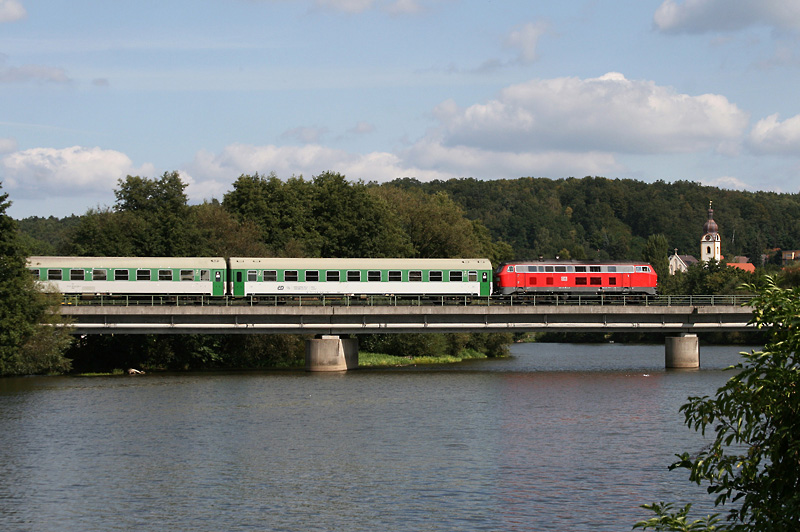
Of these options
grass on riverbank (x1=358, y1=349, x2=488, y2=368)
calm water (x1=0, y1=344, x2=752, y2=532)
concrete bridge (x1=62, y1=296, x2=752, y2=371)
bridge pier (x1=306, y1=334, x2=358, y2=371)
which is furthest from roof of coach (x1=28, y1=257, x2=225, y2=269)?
grass on riverbank (x1=358, y1=349, x2=488, y2=368)

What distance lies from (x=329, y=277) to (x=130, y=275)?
13776 mm

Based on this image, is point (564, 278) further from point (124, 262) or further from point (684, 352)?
point (124, 262)

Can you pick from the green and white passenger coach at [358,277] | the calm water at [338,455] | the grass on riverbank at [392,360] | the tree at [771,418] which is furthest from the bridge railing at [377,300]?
the tree at [771,418]

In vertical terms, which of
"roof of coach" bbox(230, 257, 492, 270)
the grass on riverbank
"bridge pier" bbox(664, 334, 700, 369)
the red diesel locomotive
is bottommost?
the grass on riverbank

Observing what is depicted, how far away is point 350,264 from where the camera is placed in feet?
224

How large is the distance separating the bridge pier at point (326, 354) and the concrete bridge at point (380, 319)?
69 millimetres

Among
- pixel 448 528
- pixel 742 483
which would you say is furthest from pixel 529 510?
pixel 742 483

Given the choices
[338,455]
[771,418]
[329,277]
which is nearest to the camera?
[771,418]

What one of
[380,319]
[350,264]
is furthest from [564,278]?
[350,264]

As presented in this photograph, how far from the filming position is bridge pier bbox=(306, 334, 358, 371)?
215 feet

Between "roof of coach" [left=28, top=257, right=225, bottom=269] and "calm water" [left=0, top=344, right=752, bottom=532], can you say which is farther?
"roof of coach" [left=28, top=257, right=225, bottom=269]

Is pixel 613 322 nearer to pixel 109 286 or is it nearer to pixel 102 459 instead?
pixel 109 286

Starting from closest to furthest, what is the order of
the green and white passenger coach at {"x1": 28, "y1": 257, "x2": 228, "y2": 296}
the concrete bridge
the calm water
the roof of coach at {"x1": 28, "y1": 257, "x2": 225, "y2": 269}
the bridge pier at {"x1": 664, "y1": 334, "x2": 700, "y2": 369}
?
the calm water → the concrete bridge → the green and white passenger coach at {"x1": 28, "y1": 257, "x2": 228, "y2": 296} → the roof of coach at {"x1": 28, "y1": 257, "x2": 225, "y2": 269} → the bridge pier at {"x1": 664, "y1": 334, "x2": 700, "y2": 369}

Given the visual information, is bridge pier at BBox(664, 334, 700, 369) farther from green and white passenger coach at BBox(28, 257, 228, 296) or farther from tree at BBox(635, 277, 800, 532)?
tree at BBox(635, 277, 800, 532)
